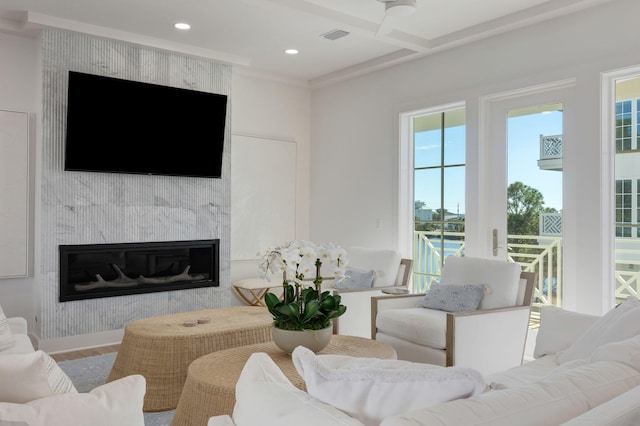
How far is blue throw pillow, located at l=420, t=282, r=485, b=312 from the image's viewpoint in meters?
3.60

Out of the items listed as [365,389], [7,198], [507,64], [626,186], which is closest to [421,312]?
[626,186]

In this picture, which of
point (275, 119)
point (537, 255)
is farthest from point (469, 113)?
point (275, 119)

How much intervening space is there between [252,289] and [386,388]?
4367 mm

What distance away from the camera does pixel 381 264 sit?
182 inches

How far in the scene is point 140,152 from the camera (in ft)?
15.2

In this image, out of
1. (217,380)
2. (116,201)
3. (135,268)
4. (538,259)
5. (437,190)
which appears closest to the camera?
(217,380)

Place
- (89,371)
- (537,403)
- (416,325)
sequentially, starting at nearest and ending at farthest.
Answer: (537,403)
(416,325)
(89,371)

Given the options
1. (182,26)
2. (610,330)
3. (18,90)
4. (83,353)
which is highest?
(182,26)

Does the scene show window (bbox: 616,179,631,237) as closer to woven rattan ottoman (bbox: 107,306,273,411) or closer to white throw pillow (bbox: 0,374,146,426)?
woven rattan ottoman (bbox: 107,306,273,411)

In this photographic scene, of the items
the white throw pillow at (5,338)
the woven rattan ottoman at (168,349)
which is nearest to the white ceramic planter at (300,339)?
the woven rattan ottoman at (168,349)

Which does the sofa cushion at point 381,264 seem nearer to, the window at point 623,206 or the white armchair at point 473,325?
the white armchair at point 473,325

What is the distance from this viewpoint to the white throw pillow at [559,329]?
253 centimetres

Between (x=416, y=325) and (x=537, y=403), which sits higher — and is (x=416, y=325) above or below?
below

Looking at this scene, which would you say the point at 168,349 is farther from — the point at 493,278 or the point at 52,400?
the point at 493,278
